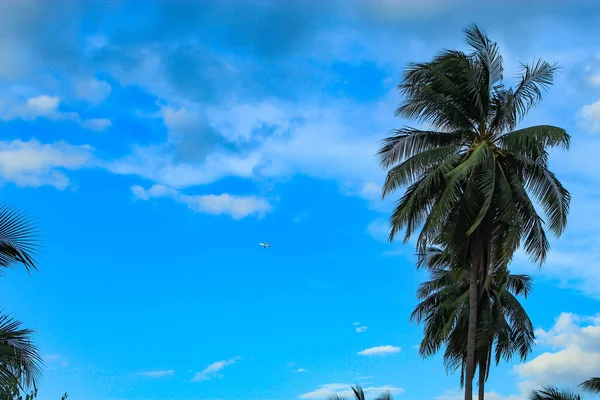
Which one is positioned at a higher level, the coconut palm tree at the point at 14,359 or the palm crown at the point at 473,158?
the palm crown at the point at 473,158

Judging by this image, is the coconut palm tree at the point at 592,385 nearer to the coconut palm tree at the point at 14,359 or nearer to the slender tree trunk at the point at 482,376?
the slender tree trunk at the point at 482,376

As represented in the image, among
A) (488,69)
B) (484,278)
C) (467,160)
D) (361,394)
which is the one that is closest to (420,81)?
(488,69)

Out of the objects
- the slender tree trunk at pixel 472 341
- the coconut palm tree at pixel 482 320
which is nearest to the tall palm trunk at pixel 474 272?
the slender tree trunk at pixel 472 341

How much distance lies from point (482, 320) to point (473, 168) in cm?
1301

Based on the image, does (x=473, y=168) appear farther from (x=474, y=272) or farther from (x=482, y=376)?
(x=482, y=376)

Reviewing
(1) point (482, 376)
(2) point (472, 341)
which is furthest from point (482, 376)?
(2) point (472, 341)

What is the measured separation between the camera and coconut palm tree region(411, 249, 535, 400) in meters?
34.3

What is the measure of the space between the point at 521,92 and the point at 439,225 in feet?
17.6

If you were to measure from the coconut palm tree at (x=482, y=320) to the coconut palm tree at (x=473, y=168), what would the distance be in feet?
29.5

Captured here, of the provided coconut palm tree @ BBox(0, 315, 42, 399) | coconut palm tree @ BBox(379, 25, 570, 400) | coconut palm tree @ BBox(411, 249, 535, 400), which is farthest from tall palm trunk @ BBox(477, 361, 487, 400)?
coconut palm tree @ BBox(0, 315, 42, 399)

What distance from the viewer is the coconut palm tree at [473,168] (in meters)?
23.4

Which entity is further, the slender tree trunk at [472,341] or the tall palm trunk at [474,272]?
the tall palm trunk at [474,272]

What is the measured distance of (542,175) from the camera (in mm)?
24047

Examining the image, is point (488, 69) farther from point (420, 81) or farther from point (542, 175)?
point (542, 175)
